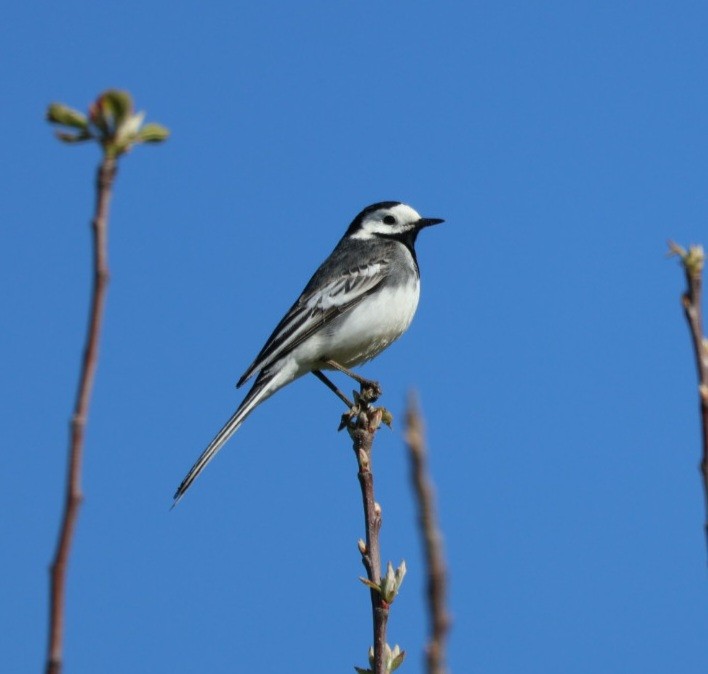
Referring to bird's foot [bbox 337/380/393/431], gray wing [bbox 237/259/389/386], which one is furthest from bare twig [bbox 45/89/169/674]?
gray wing [bbox 237/259/389/386]

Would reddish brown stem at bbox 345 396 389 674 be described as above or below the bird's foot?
below

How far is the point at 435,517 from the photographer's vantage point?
3.97 feet

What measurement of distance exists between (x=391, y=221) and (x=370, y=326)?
2266 mm

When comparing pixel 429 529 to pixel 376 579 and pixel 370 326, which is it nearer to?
pixel 376 579

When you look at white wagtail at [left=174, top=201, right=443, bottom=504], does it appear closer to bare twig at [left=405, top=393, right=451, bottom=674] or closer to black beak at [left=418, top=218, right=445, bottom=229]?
black beak at [left=418, top=218, right=445, bottom=229]

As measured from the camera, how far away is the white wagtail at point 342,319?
33.6ft

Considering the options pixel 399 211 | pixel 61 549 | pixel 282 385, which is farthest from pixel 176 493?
pixel 61 549

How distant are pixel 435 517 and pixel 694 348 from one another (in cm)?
115

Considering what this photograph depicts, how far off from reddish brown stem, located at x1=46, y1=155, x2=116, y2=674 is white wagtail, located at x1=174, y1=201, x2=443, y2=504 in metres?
8.10

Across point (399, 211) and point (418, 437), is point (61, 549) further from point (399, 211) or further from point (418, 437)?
point (399, 211)

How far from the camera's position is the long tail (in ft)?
26.4

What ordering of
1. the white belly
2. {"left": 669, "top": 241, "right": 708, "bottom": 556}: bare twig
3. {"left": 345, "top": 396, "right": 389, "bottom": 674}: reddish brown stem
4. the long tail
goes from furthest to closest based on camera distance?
the white belly
the long tail
{"left": 345, "top": 396, "right": 389, "bottom": 674}: reddish brown stem
{"left": 669, "top": 241, "right": 708, "bottom": 556}: bare twig

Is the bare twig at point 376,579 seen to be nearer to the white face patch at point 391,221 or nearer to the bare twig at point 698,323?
Answer: the bare twig at point 698,323

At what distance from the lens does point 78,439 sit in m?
1.53
